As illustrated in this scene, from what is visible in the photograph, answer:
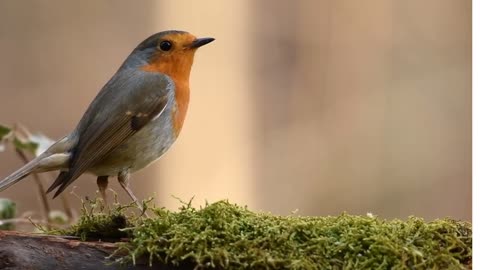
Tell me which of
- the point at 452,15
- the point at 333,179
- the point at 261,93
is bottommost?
Answer: the point at 333,179

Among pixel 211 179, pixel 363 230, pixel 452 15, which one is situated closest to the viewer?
pixel 363 230

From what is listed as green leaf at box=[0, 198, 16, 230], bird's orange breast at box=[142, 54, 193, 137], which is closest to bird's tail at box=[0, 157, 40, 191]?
green leaf at box=[0, 198, 16, 230]

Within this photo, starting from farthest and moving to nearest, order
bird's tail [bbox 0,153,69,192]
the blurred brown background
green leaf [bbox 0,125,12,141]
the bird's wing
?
the blurred brown background → green leaf [bbox 0,125,12,141] → the bird's wing → bird's tail [bbox 0,153,69,192]

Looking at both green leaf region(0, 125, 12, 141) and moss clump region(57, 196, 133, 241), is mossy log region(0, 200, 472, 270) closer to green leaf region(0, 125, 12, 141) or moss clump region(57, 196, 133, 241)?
moss clump region(57, 196, 133, 241)

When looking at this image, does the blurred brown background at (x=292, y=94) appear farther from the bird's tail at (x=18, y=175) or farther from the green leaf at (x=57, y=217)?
the bird's tail at (x=18, y=175)

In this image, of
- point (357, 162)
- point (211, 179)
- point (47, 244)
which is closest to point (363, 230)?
point (47, 244)

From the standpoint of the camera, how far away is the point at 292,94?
7090 millimetres

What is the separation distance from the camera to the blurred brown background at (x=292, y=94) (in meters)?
6.88

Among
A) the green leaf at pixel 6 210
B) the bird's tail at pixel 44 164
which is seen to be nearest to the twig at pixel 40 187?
the green leaf at pixel 6 210

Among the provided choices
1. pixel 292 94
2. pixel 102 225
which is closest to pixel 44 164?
pixel 102 225

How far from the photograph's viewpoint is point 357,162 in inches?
279

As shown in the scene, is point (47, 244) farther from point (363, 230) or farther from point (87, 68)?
point (87, 68)

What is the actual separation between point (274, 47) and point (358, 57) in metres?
0.73

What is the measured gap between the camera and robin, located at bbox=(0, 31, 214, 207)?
3238mm
